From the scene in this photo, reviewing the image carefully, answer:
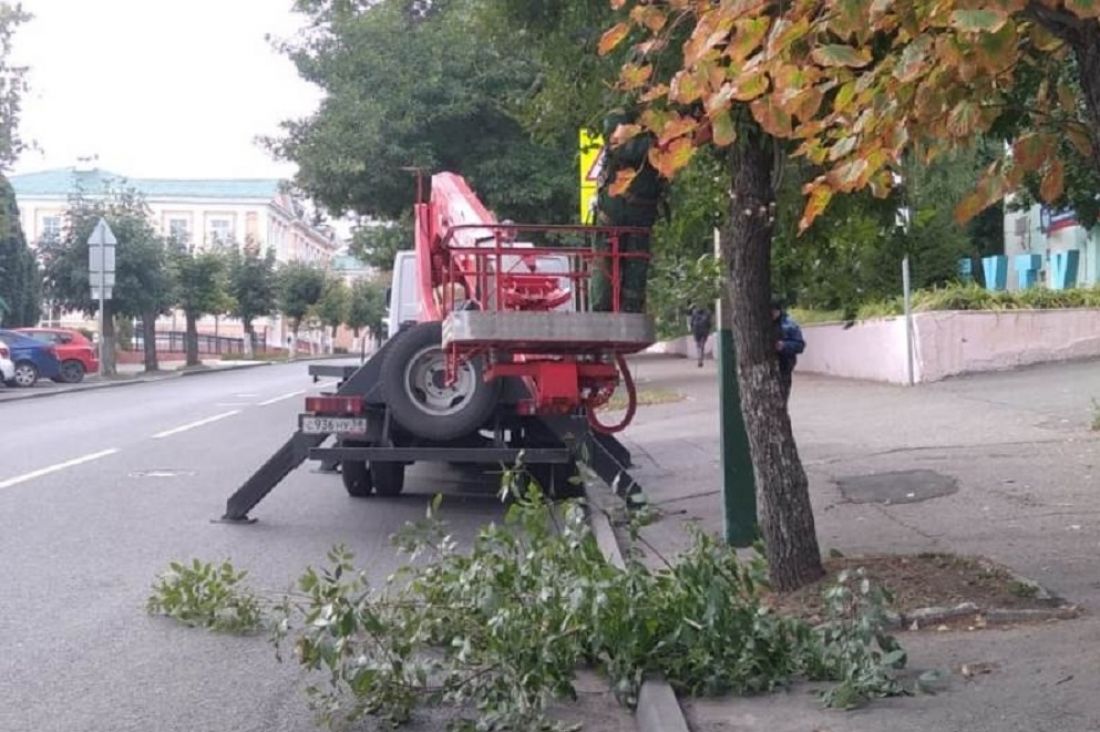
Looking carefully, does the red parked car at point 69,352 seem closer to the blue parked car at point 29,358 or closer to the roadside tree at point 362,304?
the blue parked car at point 29,358

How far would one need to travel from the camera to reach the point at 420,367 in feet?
37.3

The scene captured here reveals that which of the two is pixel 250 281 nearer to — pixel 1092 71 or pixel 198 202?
pixel 198 202

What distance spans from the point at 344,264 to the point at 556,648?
395ft

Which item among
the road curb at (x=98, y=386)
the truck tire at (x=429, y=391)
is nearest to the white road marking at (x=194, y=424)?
the road curb at (x=98, y=386)

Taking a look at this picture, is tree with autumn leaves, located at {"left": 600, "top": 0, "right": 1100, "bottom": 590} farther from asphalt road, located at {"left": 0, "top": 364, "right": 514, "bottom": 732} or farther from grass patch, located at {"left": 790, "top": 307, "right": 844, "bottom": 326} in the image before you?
grass patch, located at {"left": 790, "top": 307, "right": 844, "bottom": 326}

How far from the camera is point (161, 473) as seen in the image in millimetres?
14914

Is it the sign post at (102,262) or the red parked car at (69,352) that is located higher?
the sign post at (102,262)

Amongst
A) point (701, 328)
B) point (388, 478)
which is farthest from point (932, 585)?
point (701, 328)

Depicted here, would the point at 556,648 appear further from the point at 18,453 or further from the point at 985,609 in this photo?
the point at 18,453

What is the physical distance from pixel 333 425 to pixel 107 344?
113 feet

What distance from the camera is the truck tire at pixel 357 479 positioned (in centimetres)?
1309

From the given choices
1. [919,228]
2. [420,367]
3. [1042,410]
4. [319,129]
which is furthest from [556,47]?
[319,129]

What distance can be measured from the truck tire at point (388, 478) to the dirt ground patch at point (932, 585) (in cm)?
581

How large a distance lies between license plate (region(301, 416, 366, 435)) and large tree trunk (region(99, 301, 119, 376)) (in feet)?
107
